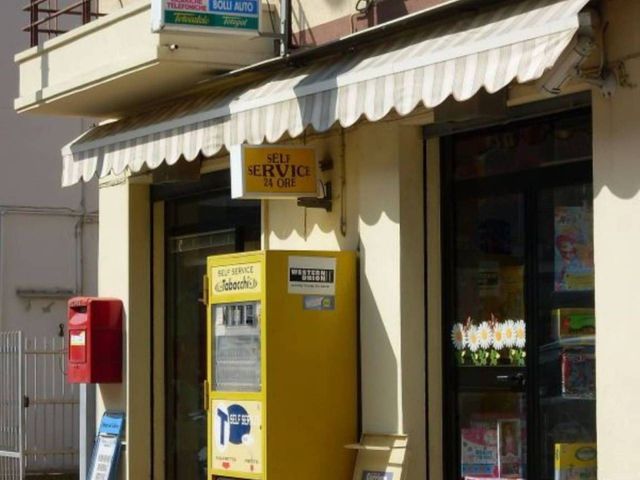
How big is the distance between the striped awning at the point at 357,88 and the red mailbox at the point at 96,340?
4.58ft

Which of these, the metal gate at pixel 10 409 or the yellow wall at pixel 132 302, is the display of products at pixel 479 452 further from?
the metal gate at pixel 10 409

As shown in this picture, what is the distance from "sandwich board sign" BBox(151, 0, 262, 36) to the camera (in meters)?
9.88

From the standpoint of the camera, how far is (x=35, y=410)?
17.4 m

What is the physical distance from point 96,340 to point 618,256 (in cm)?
591

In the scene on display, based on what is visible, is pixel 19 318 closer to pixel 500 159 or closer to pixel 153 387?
pixel 153 387

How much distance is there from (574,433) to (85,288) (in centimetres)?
1217

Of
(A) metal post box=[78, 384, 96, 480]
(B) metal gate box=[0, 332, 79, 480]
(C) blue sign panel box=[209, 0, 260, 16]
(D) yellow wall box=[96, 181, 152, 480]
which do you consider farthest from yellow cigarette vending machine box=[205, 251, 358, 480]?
(B) metal gate box=[0, 332, 79, 480]

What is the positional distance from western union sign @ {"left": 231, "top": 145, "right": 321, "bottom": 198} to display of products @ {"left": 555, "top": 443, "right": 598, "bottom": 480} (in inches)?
103

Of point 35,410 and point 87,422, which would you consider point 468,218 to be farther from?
point 35,410

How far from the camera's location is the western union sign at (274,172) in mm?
9883

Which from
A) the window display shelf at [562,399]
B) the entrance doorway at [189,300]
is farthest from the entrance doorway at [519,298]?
the entrance doorway at [189,300]

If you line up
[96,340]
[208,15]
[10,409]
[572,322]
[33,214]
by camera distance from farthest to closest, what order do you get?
1. [33,214]
2. [10,409]
3. [96,340]
4. [208,15]
5. [572,322]

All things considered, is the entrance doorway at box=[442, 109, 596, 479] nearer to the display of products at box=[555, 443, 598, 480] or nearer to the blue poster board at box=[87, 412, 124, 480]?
the display of products at box=[555, 443, 598, 480]

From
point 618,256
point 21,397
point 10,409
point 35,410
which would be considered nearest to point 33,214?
point 35,410
